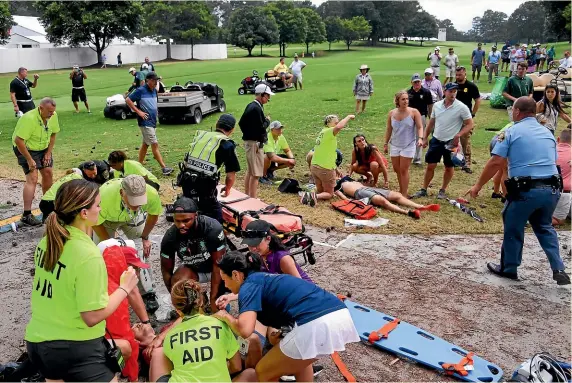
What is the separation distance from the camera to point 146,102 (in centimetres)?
1012

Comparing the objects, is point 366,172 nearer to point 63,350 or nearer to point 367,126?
point 367,126

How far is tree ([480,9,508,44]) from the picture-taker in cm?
11659

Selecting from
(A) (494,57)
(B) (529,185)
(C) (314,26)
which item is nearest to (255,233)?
(B) (529,185)

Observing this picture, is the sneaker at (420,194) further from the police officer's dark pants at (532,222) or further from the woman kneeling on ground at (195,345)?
the woman kneeling on ground at (195,345)

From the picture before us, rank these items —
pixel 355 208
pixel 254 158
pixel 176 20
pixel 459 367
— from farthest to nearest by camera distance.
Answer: pixel 176 20 → pixel 254 158 → pixel 355 208 → pixel 459 367

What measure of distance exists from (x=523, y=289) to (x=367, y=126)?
9396mm

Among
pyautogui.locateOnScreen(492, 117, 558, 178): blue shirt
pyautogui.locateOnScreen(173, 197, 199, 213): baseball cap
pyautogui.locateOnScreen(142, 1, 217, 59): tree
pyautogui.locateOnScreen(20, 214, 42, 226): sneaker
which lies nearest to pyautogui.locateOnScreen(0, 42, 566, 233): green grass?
pyautogui.locateOnScreen(492, 117, 558, 178): blue shirt

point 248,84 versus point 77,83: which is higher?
point 77,83

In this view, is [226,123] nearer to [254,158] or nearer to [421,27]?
[254,158]

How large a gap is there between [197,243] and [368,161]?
5019 mm

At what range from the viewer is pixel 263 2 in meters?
83.3

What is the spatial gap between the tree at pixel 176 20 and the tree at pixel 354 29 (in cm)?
2033

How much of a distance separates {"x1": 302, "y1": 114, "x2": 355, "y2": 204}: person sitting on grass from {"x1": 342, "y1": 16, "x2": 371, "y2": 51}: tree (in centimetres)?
7055

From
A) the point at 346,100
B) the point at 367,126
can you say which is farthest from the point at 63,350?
the point at 346,100
